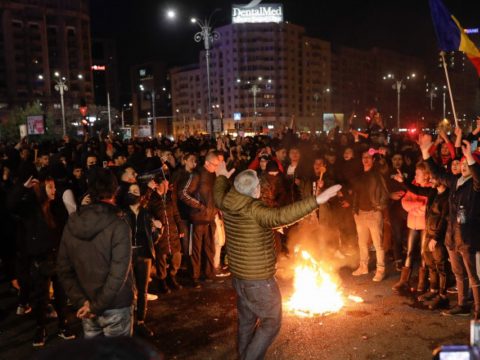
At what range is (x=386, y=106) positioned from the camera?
14825 cm

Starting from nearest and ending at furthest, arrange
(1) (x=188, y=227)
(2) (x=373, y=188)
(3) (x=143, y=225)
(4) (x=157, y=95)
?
1. (3) (x=143, y=225)
2. (2) (x=373, y=188)
3. (1) (x=188, y=227)
4. (4) (x=157, y=95)

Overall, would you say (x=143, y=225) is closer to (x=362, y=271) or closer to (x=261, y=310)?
(x=261, y=310)

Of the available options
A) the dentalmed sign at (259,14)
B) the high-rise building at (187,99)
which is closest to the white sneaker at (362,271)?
the dentalmed sign at (259,14)

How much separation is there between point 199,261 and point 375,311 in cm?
322

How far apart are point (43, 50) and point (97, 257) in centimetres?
11383

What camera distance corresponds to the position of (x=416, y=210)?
7559 mm

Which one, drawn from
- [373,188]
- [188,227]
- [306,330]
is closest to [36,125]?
[188,227]

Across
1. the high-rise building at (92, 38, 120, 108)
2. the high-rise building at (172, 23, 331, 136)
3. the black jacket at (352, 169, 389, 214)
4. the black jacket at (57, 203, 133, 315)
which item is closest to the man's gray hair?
the black jacket at (57, 203, 133, 315)

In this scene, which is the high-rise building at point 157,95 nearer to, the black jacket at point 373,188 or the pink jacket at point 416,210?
the black jacket at point 373,188

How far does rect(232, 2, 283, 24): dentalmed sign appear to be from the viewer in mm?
104875

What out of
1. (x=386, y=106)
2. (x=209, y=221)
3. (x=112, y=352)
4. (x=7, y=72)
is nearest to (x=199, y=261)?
(x=209, y=221)

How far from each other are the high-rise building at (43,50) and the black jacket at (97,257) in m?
101

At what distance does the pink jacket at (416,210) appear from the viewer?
748cm

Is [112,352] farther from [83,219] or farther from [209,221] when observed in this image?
[209,221]
